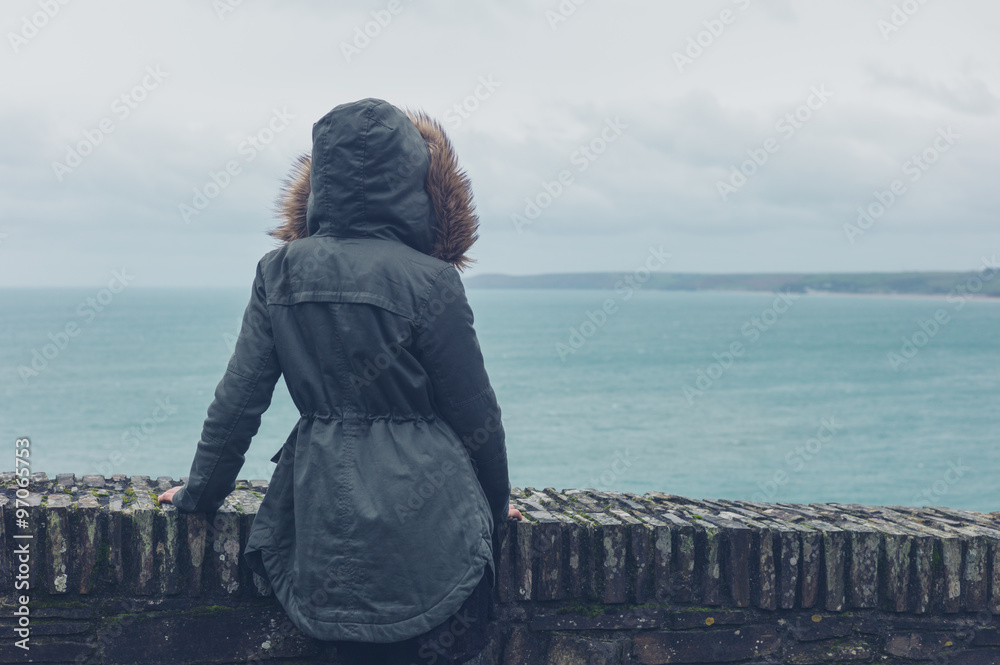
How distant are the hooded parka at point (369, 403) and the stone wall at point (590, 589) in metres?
0.43

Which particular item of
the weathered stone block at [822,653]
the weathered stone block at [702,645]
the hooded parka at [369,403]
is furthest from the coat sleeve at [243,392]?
the weathered stone block at [822,653]

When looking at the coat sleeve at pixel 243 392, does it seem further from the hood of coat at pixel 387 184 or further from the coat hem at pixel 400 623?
the coat hem at pixel 400 623

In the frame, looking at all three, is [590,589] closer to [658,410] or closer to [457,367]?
[457,367]

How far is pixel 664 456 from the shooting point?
188 feet

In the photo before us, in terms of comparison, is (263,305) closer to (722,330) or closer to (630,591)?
(630,591)

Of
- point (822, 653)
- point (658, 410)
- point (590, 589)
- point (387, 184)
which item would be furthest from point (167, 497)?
point (658, 410)

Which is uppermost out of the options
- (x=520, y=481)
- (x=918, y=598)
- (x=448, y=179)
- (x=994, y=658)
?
(x=448, y=179)

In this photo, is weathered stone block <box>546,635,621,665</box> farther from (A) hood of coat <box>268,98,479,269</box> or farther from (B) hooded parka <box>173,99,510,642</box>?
(A) hood of coat <box>268,98,479,269</box>

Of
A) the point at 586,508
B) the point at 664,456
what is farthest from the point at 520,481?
the point at 586,508

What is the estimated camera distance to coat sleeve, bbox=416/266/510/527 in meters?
2.67

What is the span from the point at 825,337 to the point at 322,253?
147613 mm

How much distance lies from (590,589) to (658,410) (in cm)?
7228

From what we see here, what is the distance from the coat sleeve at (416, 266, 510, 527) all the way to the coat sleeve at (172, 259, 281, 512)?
508 mm

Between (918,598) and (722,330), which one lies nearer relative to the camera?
(918,598)
